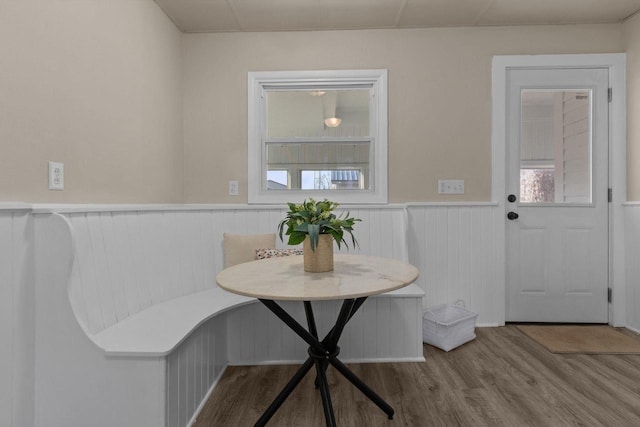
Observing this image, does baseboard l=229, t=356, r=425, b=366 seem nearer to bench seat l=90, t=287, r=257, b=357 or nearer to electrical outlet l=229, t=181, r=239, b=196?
bench seat l=90, t=287, r=257, b=357

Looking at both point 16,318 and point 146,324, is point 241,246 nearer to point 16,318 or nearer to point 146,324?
point 146,324

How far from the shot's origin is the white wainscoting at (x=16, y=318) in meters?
1.29

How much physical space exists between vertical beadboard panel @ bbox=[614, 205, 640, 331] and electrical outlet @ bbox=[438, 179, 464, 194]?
49.1 inches

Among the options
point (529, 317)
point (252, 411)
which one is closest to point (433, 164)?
point (529, 317)

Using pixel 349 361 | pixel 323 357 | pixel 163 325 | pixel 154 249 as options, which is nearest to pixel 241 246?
pixel 154 249

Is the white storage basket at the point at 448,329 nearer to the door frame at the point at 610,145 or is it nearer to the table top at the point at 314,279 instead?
the door frame at the point at 610,145

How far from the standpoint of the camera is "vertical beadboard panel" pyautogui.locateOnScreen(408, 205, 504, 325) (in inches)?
115

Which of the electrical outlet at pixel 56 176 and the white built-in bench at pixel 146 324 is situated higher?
the electrical outlet at pixel 56 176

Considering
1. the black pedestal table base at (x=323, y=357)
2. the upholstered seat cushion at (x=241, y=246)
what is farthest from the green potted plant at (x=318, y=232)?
the upholstered seat cushion at (x=241, y=246)

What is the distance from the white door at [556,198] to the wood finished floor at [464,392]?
665 millimetres

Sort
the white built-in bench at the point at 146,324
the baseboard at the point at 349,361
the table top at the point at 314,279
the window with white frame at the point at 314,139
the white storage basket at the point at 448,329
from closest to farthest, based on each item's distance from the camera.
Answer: the table top at the point at 314,279
the white built-in bench at the point at 146,324
the baseboard at the point at 349,361
the white storage basket at the point at 448,329
the window with white frame at the point at 314,139

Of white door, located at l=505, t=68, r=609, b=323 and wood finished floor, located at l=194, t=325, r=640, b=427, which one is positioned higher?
white door, located at l=505, t=68, r=609, b=323

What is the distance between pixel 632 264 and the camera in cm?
277

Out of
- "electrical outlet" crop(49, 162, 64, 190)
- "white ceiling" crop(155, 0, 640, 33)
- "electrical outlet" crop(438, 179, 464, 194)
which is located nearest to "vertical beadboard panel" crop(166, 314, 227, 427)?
"electrical outlet" crop(49, 162, 64, 190)
